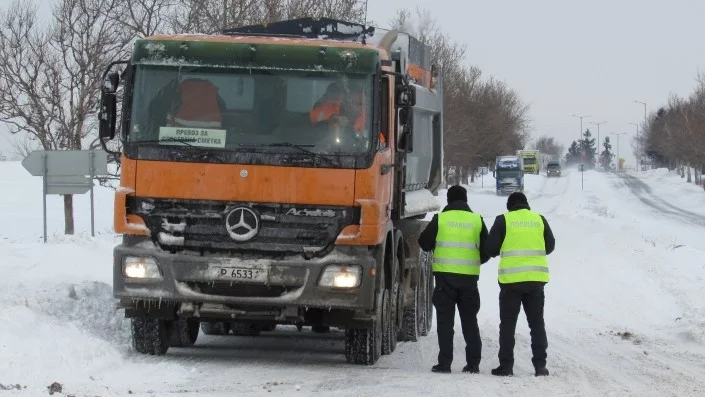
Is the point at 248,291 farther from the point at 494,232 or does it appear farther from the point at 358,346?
the point at 494,232

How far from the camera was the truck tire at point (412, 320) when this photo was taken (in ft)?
42.7

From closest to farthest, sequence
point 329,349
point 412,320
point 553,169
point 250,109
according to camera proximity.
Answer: point 250,109, point 329,349, point 412,320, point 553,169

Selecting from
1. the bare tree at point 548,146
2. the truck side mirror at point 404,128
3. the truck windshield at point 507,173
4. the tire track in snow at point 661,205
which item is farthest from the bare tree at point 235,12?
the bare tree at point 548,146

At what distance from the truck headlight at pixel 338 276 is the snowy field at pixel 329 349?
778 mm

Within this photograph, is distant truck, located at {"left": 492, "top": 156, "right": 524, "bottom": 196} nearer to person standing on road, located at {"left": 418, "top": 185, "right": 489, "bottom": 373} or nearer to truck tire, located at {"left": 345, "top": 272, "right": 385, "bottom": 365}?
person standing on road, located at {"left": 418, "top": 185, "right": 489, "bottom": 373}

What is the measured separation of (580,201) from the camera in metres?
64.2

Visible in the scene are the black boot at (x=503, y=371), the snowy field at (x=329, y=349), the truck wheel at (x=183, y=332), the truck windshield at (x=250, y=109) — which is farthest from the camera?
the truck wheel at (x=183, y=332)

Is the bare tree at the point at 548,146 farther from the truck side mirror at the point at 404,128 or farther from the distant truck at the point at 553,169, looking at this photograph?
the truck side mirror at the point at 404,128

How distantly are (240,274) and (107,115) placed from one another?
1.87m

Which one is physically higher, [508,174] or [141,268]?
[508,174]

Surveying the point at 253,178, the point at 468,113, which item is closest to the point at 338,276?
the point at 253,178

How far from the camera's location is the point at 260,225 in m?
9.43

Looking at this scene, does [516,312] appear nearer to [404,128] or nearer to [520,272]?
[520,272]

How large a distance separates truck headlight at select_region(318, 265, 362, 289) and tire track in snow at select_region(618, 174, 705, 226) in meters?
43.9
